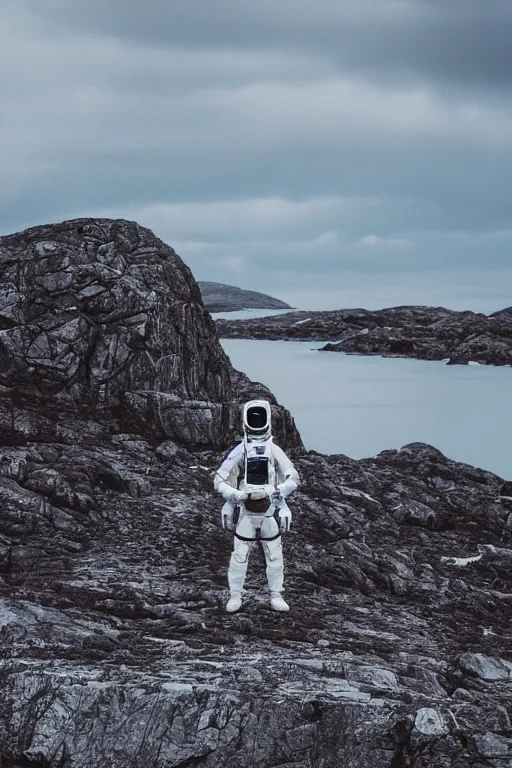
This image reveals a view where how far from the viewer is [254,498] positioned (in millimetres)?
11148

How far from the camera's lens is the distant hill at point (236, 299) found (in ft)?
449

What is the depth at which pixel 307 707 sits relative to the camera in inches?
329

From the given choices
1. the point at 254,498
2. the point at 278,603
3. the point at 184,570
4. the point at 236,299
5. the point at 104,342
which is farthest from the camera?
the point at 236,299

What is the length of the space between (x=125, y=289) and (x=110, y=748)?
1247 centimetres

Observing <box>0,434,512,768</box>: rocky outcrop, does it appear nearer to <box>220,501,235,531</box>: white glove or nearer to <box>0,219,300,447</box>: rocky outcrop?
<box>0,219,300,447</box>: rocky outcrop

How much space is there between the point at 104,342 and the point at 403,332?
155 ft

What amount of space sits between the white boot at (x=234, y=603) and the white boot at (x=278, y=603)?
1.50 ft

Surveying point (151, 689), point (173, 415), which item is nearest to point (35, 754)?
point (151, 689)

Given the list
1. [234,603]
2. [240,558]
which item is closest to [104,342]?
[240,558]

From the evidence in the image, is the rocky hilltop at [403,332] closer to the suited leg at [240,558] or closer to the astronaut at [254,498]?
the astronaut at [254,498]

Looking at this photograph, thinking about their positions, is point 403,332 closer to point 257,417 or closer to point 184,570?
point 184,570

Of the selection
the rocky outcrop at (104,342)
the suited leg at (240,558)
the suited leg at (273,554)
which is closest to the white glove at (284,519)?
the suited leg at (273,554)

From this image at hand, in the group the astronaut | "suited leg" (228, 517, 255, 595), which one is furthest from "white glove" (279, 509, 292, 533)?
"suited leg" (228, 517, 255, 595)

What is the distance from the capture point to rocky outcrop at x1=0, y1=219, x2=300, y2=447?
59.5 feet
